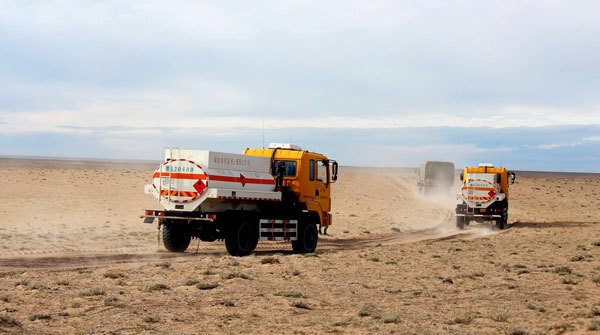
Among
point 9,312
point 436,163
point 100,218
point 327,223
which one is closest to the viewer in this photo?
point 9,312

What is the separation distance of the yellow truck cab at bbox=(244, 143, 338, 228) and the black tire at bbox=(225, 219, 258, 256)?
1.94 metres

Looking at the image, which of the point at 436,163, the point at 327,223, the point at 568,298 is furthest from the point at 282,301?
the point at 436,163

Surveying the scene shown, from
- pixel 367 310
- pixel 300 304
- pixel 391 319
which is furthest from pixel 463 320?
pixel 300 304

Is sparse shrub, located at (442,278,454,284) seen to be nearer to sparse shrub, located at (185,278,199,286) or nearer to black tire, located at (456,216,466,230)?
sparse shrub, located at (185,278,199,286)

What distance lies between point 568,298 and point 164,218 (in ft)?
39.6

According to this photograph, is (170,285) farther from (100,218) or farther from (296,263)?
(100,218)

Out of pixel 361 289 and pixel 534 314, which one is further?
pixel 361 289

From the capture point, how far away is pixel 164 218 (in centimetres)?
2100

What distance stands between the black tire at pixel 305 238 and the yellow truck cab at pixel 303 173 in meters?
0.50

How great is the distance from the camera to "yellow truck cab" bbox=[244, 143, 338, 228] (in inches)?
916

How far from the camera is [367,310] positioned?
12.6m

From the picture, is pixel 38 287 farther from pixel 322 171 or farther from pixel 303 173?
pixel 322 171

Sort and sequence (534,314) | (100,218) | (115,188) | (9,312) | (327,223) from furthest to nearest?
(115,188) → (100,218) → (327,223) → (534,314) → (9,312)

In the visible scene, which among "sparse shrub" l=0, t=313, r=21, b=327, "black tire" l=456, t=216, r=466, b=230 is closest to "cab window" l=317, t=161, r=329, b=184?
"sparse shrub" l=0, t=313, r=21, b=327
